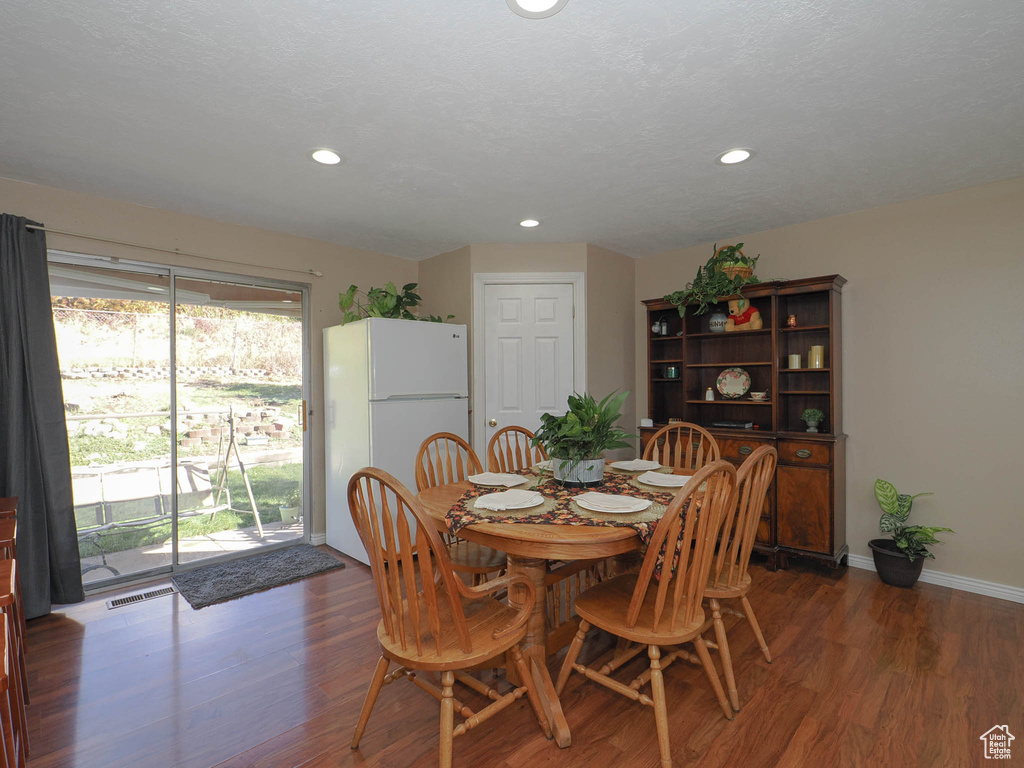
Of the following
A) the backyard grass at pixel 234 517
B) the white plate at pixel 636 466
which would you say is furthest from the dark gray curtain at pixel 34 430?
the white plate at pixel 636 466

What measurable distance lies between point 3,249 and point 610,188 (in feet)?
10.7

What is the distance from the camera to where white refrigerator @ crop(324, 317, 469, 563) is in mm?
3445

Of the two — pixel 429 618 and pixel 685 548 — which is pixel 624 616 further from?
pixel 429 618

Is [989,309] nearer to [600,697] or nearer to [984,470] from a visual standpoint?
[984,470]

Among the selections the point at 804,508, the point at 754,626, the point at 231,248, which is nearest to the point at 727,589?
the point at 754,626

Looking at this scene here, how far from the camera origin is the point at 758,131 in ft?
7.48

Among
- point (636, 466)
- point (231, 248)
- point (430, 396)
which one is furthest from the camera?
point (430, 396)

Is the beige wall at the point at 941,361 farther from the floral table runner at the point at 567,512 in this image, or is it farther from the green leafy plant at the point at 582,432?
the green leafy plant at the point at 582,432

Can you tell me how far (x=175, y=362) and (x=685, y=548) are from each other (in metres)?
3.36

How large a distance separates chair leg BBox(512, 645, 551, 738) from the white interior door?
2.35 m

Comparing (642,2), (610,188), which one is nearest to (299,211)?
(610,188)

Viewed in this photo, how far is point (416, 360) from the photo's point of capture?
12.0ft

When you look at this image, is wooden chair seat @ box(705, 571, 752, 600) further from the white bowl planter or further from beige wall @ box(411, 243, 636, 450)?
beige wall @ box(411, 243, 636, 450)

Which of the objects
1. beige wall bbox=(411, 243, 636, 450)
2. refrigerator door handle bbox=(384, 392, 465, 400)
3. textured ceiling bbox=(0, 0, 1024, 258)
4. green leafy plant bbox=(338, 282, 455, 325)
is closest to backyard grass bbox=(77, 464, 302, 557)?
refrigerator door handle bbox=(384, 392, 465, 400)
